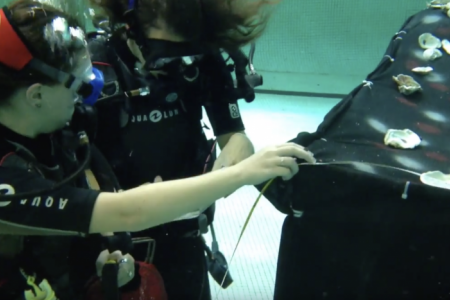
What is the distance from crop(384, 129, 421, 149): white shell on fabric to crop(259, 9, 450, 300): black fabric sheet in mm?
20

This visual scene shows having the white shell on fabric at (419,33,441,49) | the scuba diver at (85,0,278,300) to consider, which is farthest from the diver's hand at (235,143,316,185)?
the white shell on fabric at (419,33,441,49)

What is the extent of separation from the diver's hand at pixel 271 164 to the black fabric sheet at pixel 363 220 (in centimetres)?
7

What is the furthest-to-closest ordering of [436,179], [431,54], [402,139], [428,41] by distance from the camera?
1. [428,41]
2. [431,54]
3. [402,139]
4. [436,179]

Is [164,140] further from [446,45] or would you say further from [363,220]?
[446,45]

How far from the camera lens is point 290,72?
4590 mm

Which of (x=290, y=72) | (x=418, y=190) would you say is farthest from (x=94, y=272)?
(x=290, y=72)

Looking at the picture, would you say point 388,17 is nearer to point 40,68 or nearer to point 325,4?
point 325,4

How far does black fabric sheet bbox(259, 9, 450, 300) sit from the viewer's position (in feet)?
3.40

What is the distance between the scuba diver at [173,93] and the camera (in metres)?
1.15

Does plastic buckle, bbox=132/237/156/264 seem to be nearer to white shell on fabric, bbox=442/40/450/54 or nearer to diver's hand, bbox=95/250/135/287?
diver's hand, bbox=95/250/135/287

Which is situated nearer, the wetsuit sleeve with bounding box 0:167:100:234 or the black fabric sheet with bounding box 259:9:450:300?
the wetsuit sleeve with bounding box 0:167:100:234

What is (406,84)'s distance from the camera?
179cm

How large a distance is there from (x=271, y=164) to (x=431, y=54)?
4.96 feet

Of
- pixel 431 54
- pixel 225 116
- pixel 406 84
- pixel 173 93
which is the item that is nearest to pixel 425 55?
pixel 431 54
